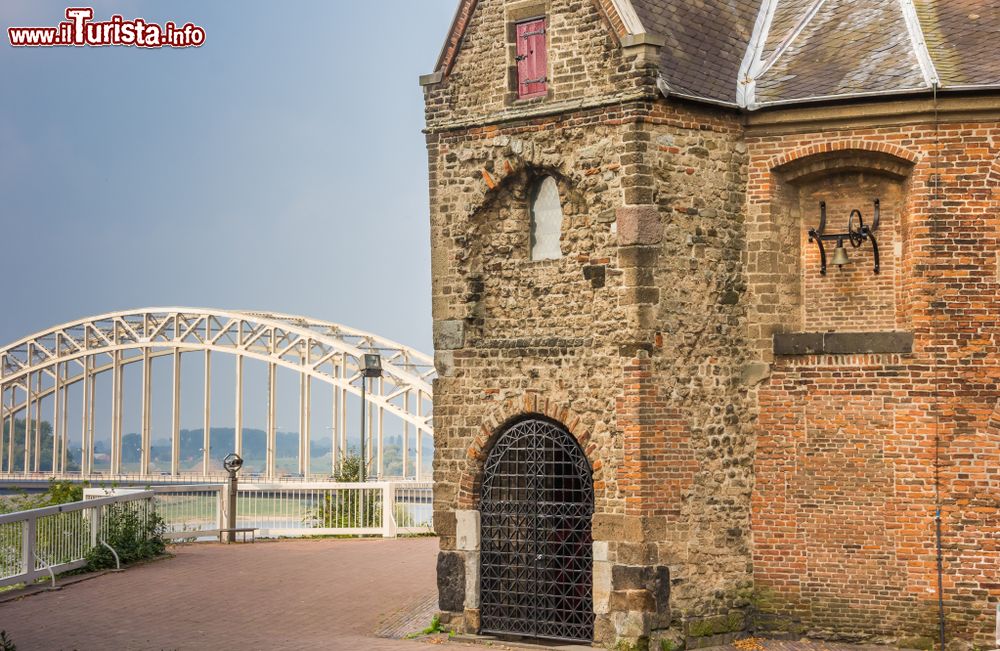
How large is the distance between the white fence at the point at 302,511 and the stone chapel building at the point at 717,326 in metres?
9.41

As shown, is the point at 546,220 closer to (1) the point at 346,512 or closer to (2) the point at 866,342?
(2) the point at 866,342

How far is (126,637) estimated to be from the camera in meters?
16.3

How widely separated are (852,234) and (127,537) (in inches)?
515

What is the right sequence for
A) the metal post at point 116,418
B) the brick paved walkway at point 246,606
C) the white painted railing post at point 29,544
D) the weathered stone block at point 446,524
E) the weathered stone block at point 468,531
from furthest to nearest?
the metal post at point 116,418 → the white painted railing post at point 29,544 → the weathered stone block at point 446,524 → the weathered stone block at point 468,531 → the brick paved walkway at point 246,606

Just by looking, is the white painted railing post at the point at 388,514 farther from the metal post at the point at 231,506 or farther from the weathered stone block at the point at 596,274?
the weathered stone block at the point at 596,274

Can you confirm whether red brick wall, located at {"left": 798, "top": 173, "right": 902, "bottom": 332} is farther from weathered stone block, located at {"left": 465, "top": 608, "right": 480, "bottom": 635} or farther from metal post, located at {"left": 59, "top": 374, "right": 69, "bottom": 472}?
metal post, located at {"left": 59, "top": 374, "right": 69, "bottom": 472}

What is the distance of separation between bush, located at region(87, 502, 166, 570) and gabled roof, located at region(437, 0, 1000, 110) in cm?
974

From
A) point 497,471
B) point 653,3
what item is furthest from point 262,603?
point 653,3

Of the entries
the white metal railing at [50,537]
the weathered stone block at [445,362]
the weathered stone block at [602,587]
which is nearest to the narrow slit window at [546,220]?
the weathered stone block at [445,362]

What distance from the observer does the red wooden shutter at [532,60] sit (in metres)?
17.5

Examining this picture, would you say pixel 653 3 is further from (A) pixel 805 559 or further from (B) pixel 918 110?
(A) pixel 805 559

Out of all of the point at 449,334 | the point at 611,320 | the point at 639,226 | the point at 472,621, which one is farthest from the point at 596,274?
the point at 472,621

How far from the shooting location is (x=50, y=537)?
20328 mm

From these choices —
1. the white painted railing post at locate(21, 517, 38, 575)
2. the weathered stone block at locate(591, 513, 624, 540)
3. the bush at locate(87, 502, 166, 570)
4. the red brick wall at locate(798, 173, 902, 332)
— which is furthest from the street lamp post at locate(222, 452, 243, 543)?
the red brick wall at locate(798, 173, 902, 332)
